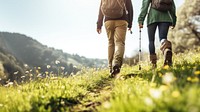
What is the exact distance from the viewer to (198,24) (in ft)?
139

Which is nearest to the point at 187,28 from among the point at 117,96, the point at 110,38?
the point at 110,38

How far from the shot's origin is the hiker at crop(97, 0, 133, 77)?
32.0 feet

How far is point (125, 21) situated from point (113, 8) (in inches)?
20.4

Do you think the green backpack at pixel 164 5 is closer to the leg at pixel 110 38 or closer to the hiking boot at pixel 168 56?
the hiking boot at pixel 168 56

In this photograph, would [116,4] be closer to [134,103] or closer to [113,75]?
[113,75]

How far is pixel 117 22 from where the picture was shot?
9.87m

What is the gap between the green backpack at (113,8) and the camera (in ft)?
32.0

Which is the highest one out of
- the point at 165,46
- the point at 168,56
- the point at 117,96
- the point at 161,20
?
the point at 161,20

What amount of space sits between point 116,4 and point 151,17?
42.4 inches

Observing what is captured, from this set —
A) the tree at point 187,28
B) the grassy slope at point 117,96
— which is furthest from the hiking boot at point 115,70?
the tree at point 187,28

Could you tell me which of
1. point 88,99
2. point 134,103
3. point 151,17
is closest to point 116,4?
point 151,17

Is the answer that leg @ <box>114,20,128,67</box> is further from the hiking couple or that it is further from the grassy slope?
the grassy slope

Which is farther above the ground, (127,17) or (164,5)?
(164,5)

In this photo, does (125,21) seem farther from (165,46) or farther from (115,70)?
(165,46)
